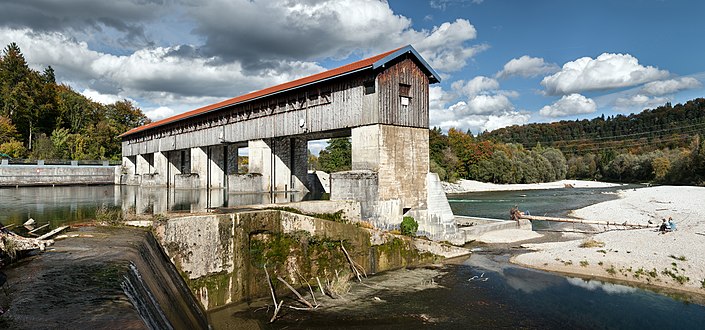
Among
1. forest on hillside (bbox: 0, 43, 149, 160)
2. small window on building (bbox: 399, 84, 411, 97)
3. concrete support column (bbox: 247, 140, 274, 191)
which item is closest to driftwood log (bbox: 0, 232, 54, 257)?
small window on building (bbox: 399, 84, 411, 97)

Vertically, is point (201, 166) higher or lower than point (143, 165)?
lower

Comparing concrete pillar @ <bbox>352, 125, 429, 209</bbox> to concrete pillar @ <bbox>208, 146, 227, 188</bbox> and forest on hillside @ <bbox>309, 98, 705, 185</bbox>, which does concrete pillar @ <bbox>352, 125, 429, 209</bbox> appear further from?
forest on hillside @ <bbox>309, 98, 705, 185</bbox>

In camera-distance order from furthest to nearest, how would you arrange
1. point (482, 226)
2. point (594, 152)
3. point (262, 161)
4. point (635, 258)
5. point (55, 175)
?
point (594, 152)
point (55, 175)
point (262, 161)
point (482, 226)
point (635, 258)

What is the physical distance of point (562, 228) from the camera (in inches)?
1048

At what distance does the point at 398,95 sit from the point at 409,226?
6251 millimetres

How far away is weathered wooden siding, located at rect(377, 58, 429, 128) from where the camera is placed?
18.8 meters

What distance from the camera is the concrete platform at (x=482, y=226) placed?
2212 centimetres

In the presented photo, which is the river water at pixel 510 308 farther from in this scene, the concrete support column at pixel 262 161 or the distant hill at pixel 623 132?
the distant hill at pixel 623 132

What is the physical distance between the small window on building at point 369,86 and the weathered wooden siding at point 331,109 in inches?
5.0

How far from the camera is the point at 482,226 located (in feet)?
75.5

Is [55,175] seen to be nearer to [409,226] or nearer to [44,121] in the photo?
[44,121]

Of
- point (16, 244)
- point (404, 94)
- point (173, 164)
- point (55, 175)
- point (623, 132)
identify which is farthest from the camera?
point (623, 132)

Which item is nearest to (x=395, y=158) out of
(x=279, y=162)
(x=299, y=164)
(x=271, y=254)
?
(x=271, y=254)

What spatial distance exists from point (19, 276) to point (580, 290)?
49.9 ft
